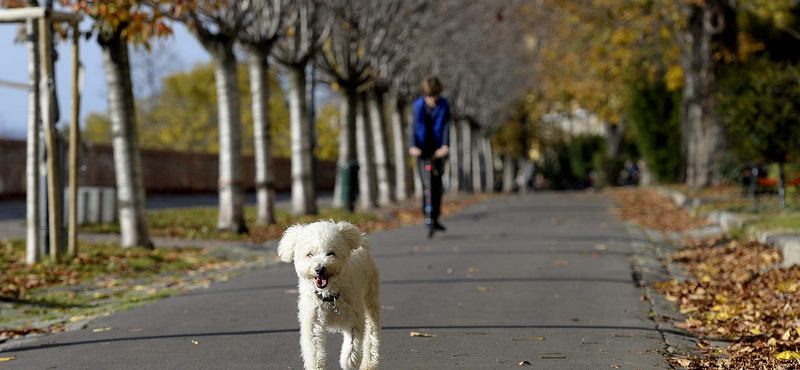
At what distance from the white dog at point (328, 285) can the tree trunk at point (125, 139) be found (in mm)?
8850

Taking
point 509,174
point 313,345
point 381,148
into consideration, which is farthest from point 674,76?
point 509,174

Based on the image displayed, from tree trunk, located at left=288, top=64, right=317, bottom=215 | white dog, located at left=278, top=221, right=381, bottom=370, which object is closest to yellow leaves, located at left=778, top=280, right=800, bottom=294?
white dog, located at left=278, top=221, right=381, bottom=370

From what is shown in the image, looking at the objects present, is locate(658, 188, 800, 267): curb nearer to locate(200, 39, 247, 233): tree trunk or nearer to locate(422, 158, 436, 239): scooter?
locate(422, 158, 436, 239): scooter

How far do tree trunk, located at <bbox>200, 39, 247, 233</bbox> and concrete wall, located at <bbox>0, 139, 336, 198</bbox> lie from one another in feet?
31.4

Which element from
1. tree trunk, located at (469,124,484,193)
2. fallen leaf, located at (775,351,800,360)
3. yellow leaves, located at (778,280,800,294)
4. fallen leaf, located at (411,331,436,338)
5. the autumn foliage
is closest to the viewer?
fallen leaf, located at (775,351,800,360)

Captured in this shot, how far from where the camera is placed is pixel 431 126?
13430mm

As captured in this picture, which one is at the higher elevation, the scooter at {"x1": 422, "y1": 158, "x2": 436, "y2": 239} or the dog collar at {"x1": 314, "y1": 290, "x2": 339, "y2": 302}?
the scooter at {"x1": 422, "y1": 158, "x2": 436, "y2": 239}

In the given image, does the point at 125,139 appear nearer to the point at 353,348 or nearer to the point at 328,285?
the point at 353,348

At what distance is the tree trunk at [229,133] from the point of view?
1748 cm

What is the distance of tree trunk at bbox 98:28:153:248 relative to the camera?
45.1 feet

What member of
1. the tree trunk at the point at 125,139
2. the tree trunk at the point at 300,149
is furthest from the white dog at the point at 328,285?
the tree trunk at the point at 300,149

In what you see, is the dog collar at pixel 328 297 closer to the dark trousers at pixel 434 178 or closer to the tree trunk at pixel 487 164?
the dark trousers at pixel 434 178

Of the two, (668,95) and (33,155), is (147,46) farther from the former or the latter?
(668,95)

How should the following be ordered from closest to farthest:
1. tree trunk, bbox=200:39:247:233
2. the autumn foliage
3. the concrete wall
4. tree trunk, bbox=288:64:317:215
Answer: the autumn foliage, tree trunk, bbox=200:39:247:233, tree trunk, bbox=288:64:317:215, the concrete wall
